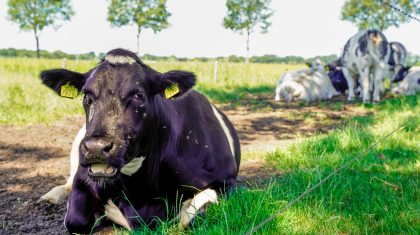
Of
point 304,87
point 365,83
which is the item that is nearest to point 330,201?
point 365,83

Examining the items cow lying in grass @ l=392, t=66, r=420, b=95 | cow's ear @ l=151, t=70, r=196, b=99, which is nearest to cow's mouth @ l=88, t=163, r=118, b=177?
cow's ear @ l=151, t=70, r=196, b=99

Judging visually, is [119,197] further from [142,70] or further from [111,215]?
[142,70]

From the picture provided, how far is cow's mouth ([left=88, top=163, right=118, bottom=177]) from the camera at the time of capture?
259cm

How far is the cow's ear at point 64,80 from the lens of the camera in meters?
3.15

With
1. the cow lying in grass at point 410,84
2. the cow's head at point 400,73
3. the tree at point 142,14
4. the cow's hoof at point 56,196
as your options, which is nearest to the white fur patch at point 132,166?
the cow's hoof at point 56,196

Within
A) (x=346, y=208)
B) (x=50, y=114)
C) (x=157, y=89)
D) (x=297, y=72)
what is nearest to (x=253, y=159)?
(x=346, y=208)

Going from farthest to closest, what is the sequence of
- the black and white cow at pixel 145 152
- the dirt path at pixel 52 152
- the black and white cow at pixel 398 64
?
1. the black and white cow at pixel 398 64
2. the dirt path at pixel 52 152
3. the black and white cow at pixel 145 152

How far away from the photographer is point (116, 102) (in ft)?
9.12

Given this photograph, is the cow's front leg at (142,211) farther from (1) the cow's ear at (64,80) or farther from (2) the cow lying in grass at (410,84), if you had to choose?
(2) the cow lying in grass at (410,84)

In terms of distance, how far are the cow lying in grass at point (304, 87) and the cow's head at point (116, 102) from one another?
1068cm

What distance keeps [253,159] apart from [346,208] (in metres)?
2.22

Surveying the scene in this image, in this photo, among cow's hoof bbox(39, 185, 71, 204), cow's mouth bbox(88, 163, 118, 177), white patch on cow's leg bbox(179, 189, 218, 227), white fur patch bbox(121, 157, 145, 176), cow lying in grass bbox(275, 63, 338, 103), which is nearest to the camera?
cow's mouth bbox(88, 163, 118, 177)

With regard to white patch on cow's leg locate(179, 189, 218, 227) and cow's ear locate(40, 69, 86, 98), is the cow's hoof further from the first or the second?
white patch on cow's leg locate(179, 189, 218, 227)

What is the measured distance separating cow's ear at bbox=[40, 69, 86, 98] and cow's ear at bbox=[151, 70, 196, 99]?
53 centimetres
